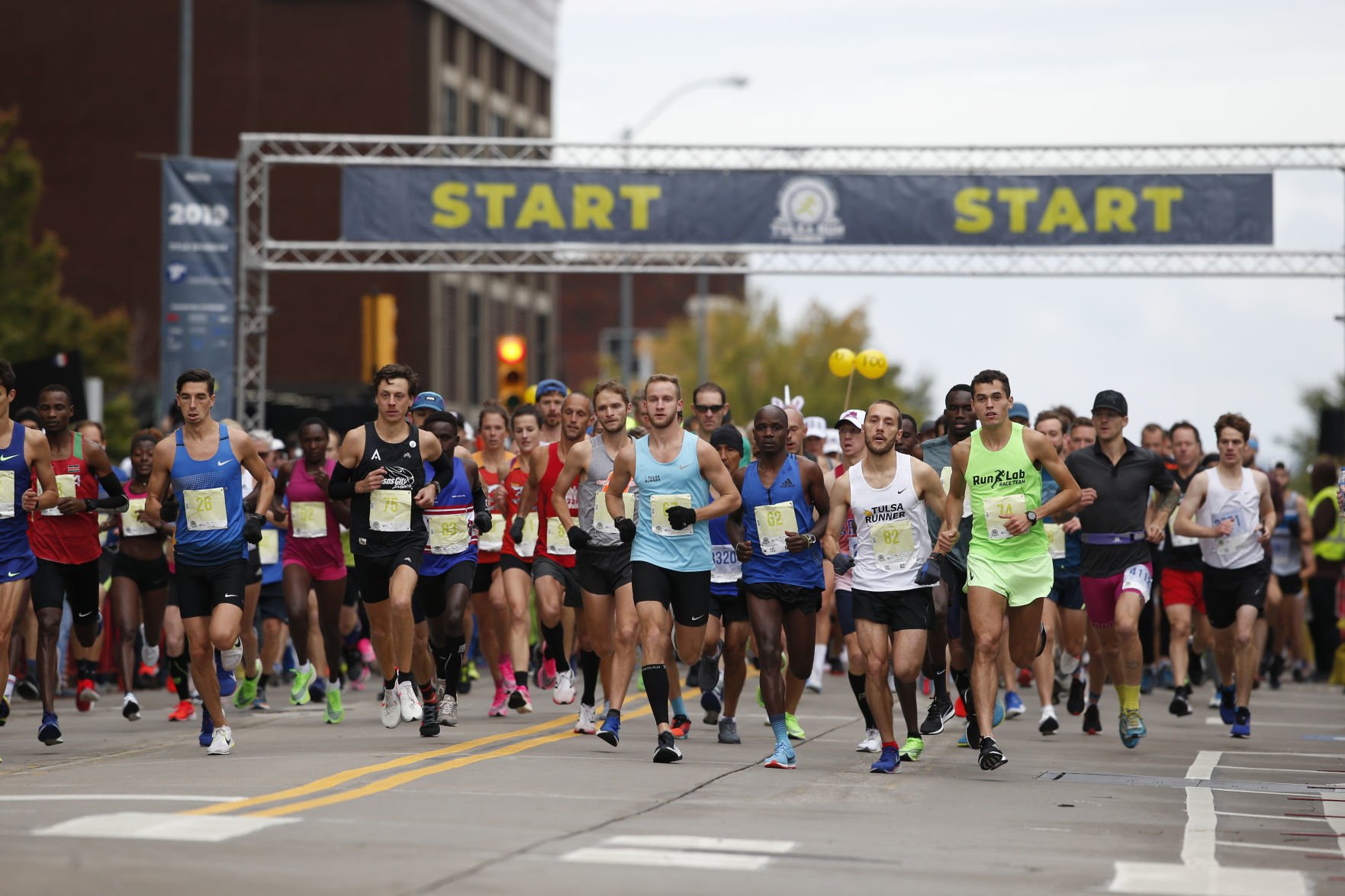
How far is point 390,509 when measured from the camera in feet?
43.4

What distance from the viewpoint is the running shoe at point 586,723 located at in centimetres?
1380

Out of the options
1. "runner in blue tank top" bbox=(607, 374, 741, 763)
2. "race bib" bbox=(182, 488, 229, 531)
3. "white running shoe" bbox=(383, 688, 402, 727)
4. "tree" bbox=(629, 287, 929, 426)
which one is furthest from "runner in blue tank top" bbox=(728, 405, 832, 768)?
"tree" bbox=(629, 287, 929, 426)

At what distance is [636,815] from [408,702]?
459 cm

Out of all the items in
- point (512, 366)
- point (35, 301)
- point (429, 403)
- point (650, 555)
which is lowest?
point (650, 555)

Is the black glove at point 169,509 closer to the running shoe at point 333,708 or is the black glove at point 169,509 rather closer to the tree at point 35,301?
the running shoe at point 333,708

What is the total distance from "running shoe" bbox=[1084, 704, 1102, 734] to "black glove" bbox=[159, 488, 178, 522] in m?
6.48

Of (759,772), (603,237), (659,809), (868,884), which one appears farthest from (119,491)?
(603,237)

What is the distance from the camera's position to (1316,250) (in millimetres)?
27766

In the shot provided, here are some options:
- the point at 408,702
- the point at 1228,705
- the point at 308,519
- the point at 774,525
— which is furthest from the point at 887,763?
the point at 308,519

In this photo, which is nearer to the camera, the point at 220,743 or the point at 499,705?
the point at 220,743

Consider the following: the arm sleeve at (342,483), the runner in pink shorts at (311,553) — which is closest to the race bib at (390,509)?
the arm sleeve at (342,483)

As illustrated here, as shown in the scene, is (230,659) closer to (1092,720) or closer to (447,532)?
(447,532)

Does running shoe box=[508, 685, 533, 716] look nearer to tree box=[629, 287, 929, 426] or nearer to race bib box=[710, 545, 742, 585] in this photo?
race bib box=[710, 545, 742, 585]

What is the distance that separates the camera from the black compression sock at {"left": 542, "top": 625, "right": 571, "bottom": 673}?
50.6 ft
